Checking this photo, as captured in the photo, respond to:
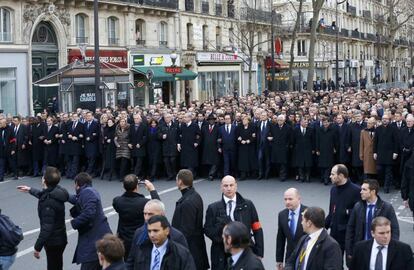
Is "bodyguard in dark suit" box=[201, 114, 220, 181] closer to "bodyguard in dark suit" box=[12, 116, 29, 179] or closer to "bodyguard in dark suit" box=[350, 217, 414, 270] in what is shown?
"bodyguard in dark suit" box=[12, 116, 29, 179]

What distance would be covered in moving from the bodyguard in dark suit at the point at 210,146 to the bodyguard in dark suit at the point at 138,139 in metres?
1.65

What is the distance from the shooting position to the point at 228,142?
1888 cm

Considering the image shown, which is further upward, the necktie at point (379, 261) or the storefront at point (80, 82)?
the storefront at point (80, 82)

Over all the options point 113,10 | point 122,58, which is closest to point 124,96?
point 122,58

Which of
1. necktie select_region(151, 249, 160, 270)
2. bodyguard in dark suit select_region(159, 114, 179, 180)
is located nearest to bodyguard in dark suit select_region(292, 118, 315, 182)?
bodyguard in dark suit select_region(159, 114, 179, 180)

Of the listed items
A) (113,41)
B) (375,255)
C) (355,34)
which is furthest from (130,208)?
(355,34)

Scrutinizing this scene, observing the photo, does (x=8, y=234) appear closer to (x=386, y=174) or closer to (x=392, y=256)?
(x=392, y=256)

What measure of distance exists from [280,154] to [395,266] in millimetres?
11823

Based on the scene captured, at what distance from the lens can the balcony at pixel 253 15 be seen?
52.9m

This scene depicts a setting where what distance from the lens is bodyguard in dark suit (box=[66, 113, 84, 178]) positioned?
19.6m

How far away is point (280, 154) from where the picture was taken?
18.5m

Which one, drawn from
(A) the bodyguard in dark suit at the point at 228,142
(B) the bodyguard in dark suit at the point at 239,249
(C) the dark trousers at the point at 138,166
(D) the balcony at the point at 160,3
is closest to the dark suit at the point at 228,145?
(A) the bodyguard in dark suit at the point at 228,142

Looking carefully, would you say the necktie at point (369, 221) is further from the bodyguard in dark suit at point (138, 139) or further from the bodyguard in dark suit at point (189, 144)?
the bodyguard in dark suit at point (138, 139)

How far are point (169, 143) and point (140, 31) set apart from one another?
2458 centimetres
